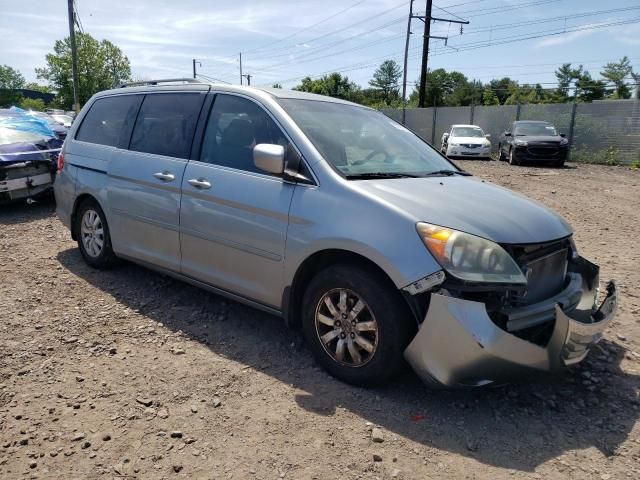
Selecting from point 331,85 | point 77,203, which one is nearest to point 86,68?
point 331,85

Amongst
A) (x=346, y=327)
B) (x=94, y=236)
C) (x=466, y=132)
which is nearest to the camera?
(x=346, y=327)

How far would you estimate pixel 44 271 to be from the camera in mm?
5297

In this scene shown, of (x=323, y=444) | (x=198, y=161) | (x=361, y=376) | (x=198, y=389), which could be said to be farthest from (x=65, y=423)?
(x=198, y=161)

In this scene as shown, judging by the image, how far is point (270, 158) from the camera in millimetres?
3271

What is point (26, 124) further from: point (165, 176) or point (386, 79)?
point (386, 79)

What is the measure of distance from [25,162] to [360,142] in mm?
6564

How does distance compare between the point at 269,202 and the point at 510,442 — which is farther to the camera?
the point at 269,202

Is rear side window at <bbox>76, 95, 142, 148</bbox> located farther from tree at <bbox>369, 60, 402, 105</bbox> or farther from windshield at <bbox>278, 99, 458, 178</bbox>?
tree at <bbox>369, 60, 402, 105</bbox>

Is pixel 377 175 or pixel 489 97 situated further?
pixel 489 97

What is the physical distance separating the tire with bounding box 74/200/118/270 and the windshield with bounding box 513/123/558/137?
647 inches

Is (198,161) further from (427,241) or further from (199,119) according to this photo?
(427,241)

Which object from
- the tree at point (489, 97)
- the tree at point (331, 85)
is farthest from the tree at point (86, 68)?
the tree at point (489, 97)

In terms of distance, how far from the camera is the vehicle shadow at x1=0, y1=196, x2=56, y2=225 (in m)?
7.82

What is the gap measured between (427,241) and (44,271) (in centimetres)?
426
